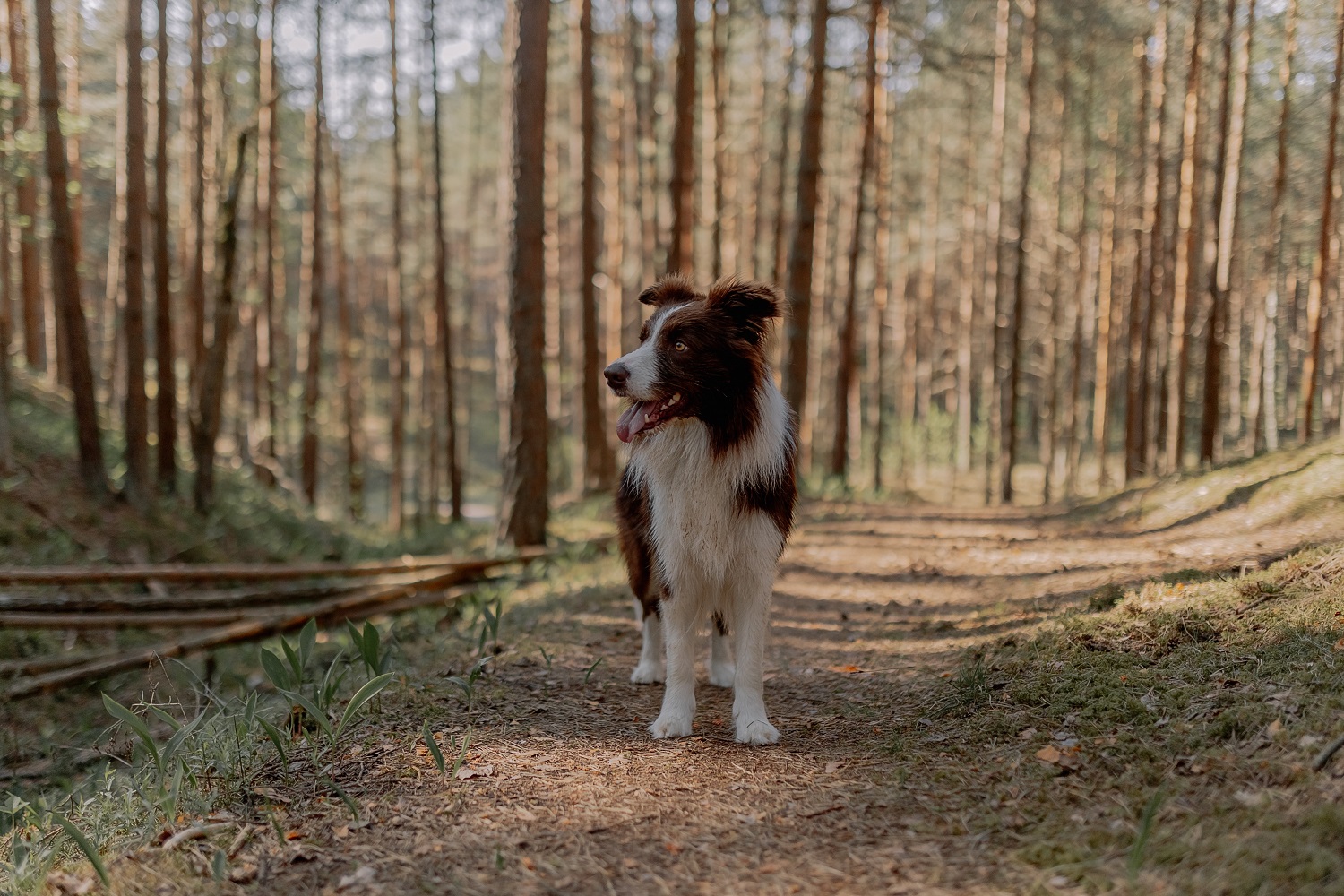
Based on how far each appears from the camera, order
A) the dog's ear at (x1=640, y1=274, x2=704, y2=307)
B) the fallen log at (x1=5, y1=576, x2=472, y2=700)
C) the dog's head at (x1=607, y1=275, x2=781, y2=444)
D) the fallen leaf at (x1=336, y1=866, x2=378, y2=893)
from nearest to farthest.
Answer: the fallen leaf at (x1=336, y1=866, x2=378, y2=893)
the dog's head at (x1=607, y1=275, x2=781, y2=444)
the dog's ear at (x1=640, y1=274, x2=704, y2=307)
the fallen log at (x1=5, y1=576, x2=472, y2=700)

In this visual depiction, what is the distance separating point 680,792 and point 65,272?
10.5 meters

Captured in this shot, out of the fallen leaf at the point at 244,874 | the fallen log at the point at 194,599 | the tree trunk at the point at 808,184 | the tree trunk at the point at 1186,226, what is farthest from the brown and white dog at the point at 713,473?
the tree trunk at the point at 1186,226

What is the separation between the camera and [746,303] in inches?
168

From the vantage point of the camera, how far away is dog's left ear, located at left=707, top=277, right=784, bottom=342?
4258 millimetres

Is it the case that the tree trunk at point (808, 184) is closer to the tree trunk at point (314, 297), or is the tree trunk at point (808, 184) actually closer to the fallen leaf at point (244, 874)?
the tree trunk at point (314, 297)

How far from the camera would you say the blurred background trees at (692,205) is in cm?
1208

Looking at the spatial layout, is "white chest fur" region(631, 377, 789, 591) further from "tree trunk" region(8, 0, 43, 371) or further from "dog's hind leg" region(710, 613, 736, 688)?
"tree trunk" region(8, 0, 43, 371)

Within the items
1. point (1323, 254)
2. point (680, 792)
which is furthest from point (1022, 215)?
point (680, 792)

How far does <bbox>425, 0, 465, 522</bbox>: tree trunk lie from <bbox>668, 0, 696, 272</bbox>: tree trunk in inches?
177

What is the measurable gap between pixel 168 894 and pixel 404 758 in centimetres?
109

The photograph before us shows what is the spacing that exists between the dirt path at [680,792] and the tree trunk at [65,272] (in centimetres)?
720

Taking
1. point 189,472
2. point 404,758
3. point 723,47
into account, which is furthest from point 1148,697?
point 723,47

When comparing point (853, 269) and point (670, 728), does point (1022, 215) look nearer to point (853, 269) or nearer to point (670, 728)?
point (853, 269)

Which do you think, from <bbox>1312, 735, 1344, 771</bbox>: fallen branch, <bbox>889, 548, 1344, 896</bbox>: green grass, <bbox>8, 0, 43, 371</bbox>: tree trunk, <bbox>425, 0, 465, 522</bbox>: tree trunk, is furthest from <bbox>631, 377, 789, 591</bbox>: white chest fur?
<bbox>8, 0, 43, 371</bbox>: tree trunk
